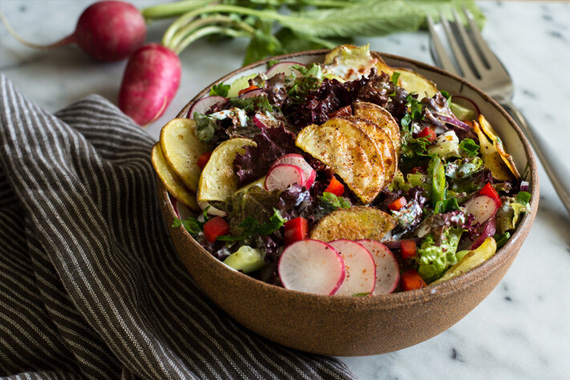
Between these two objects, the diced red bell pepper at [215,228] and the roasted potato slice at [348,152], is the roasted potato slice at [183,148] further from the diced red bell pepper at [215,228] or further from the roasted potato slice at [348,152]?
the roasted potato slice at [348,152]

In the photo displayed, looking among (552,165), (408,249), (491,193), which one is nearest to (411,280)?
(408,249)

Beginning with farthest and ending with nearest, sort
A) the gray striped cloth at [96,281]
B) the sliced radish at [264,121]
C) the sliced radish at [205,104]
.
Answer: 1. the sliced radish at [205,104]
2. the sliced radish at [264,121]
3. the gray striped cloth at [96,281]

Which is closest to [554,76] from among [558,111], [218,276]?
[558,111]

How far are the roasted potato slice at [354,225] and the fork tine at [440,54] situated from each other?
5.50ft

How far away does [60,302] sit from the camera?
2.20 metres

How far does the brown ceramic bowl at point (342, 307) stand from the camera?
174 centimetres

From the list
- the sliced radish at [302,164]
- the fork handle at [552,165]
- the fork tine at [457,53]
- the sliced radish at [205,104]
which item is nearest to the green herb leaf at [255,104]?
the sliced radish at [205,104]

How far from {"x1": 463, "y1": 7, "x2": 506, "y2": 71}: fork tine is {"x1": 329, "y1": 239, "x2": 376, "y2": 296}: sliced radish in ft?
6.26

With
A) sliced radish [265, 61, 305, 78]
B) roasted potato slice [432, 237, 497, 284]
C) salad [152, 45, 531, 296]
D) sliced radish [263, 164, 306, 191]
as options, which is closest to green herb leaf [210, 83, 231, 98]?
salad [152, 45, 531, 296]

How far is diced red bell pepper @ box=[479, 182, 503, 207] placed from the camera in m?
2.02

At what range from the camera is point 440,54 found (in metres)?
3.41

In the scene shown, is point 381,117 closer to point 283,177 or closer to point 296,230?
point 283,177

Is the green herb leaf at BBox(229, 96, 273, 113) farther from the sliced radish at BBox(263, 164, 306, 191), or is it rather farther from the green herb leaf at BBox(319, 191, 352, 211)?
the green herb leaf at BBox(319, 191, 352, 211)

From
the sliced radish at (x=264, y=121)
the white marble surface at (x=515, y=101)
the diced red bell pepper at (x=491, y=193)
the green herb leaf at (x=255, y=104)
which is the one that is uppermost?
the green herb leaf at (x=255, y=104)
